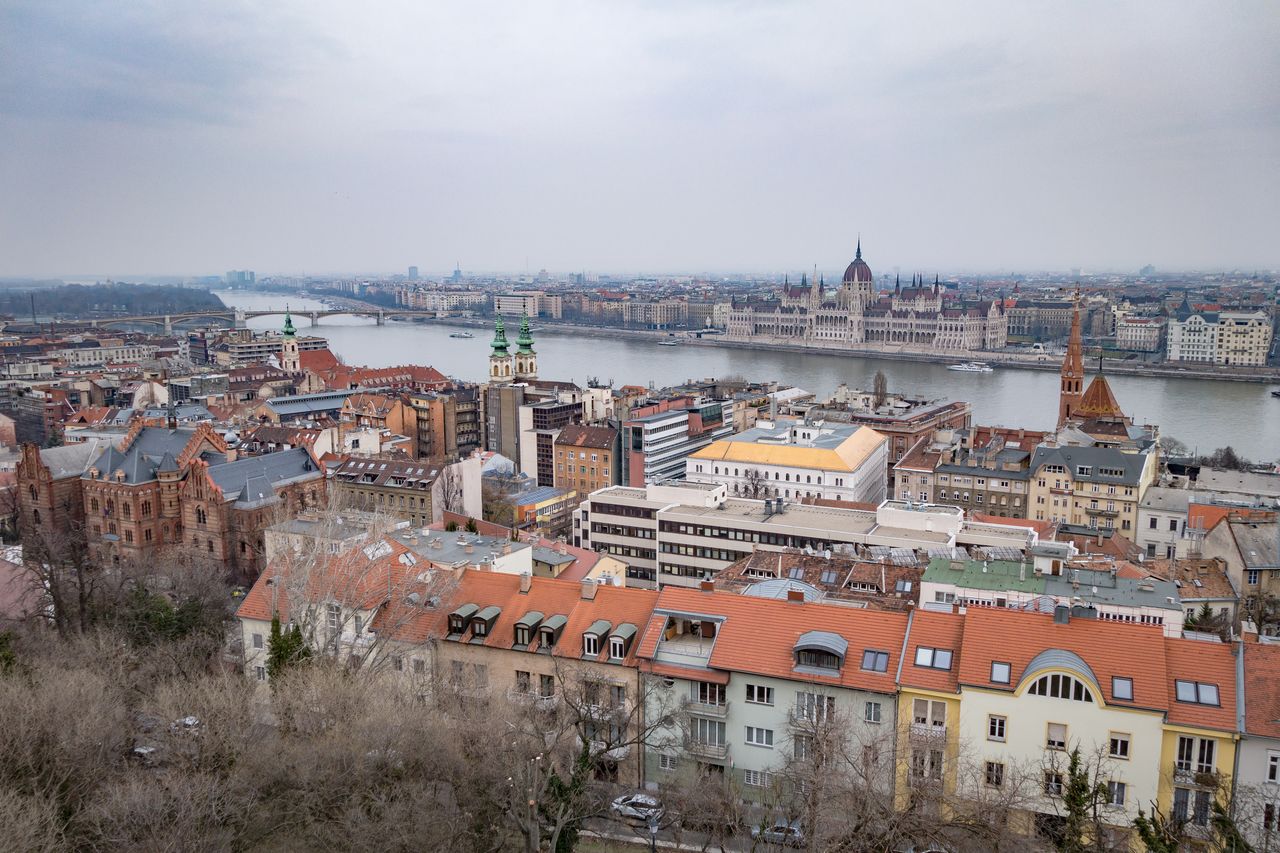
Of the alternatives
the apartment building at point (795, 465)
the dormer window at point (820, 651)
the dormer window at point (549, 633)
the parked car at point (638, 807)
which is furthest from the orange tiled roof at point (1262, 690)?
the apartment building at point (795, 465)

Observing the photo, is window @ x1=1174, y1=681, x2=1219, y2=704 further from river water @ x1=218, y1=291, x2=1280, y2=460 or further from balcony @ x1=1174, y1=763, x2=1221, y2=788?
river water @ x1=218, y1=291, x2=1280, y2=460

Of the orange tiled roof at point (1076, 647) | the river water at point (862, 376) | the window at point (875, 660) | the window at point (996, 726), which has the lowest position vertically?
the river water at point (862, 376)

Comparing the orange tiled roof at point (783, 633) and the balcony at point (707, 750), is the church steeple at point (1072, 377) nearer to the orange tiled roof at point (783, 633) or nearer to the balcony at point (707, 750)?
the orange tiled roof at point (783, 633)

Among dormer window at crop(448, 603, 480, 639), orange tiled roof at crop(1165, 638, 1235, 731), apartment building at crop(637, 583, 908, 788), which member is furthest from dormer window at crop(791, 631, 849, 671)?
dormer window at crop(448, 603, 480, 639)

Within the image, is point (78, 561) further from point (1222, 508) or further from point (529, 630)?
point (1222, 508)

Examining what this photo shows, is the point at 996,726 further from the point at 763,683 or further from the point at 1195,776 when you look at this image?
the point at 763,683
